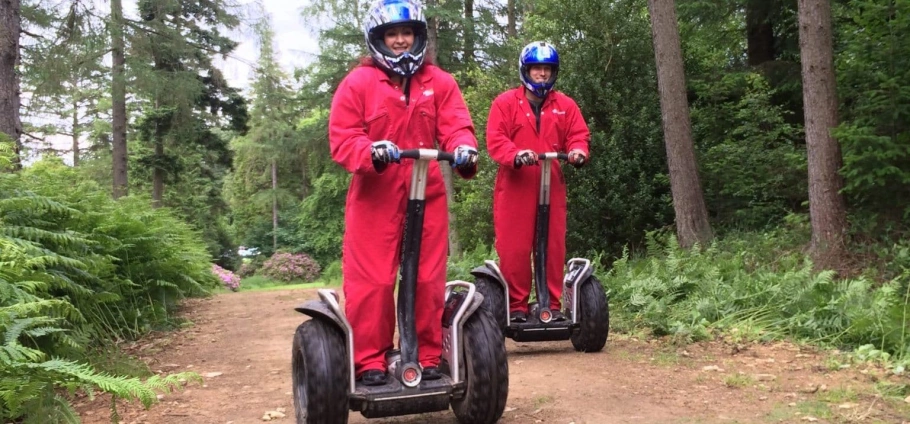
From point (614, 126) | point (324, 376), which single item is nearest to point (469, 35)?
point (614, 126)

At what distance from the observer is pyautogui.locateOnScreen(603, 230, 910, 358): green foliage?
16.8 ft

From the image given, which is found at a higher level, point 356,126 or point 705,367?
point 356,126

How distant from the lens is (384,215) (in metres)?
3.55

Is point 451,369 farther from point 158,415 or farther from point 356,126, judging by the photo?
point 158,415

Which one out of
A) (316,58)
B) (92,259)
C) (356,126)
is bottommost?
(92,259)

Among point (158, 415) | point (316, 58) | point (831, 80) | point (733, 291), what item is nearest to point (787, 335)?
point (733, 291)

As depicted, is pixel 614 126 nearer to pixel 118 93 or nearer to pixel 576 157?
pixel 576 157

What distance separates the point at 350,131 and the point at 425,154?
0.44 m

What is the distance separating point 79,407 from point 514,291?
3165 mm

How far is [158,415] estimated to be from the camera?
4203 millimetres

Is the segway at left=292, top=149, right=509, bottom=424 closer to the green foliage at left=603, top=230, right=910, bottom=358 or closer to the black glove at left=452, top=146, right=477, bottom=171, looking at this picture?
the black glove at left=452, top=146, right=477, bottom=171

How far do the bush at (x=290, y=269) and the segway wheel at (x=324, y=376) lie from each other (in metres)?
27.2

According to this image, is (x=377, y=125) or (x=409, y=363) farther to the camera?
(x=377, y=125)

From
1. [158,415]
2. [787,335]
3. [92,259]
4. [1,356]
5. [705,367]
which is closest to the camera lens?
[1,356]
